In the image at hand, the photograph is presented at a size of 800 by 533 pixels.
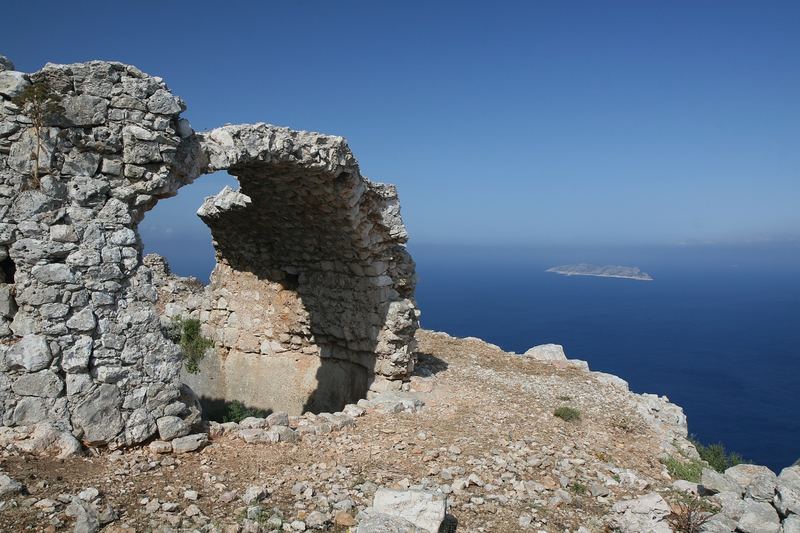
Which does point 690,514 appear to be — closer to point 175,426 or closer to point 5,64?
point 175,426

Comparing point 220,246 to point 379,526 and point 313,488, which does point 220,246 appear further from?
point 379,526

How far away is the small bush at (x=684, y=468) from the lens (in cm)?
669

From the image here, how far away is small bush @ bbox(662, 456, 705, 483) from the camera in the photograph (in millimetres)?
6688

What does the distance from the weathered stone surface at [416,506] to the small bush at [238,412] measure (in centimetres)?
666

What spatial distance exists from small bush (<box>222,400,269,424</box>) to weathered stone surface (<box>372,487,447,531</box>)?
21.8 feet

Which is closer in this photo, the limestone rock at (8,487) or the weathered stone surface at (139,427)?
the limestone rock at (8,487)

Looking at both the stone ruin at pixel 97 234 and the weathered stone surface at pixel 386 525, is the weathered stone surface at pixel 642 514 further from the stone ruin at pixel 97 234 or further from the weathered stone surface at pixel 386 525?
the stone ruin at pixel 97 234

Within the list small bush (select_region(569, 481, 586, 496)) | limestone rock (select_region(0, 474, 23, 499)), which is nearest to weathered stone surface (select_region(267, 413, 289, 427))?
limestone rock (select_region(0, 474, 23, 499))

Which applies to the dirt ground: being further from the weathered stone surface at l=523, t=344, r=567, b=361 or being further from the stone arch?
the weathered stone surface at l=523, t=344, r=567, b=361

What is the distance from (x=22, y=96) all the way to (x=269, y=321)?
22.7ft

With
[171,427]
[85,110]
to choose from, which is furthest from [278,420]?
[85,110]

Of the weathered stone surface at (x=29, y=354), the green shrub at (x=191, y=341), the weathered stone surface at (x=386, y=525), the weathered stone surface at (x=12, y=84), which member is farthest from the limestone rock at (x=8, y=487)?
the green shrub at (x=191, y=341)

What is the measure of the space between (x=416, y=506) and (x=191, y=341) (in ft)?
30.3

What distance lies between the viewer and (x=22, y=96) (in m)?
5.27
